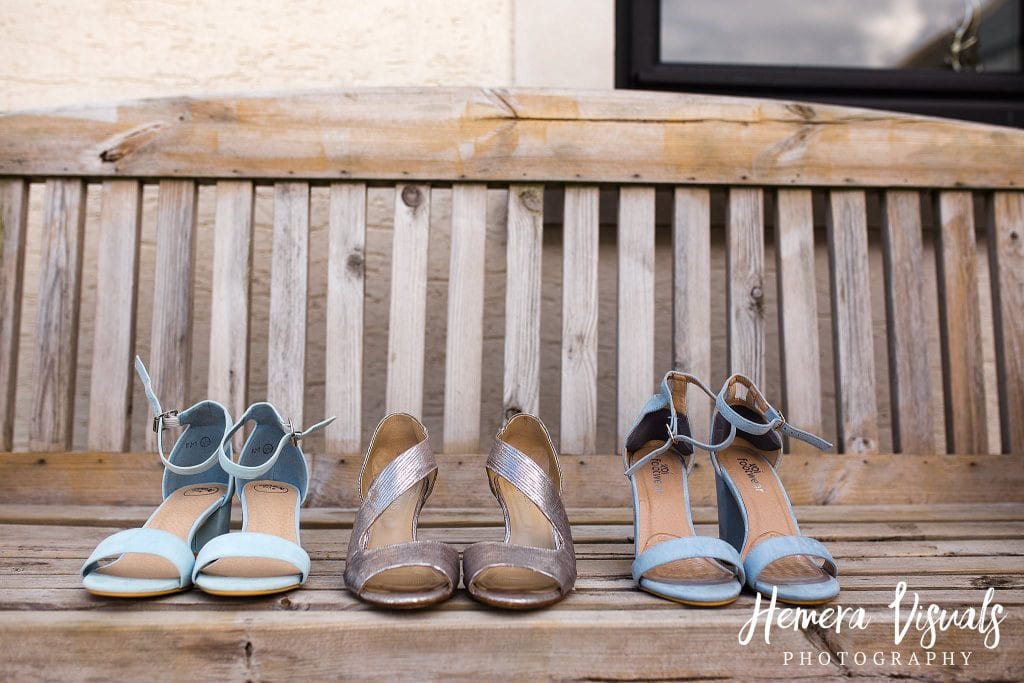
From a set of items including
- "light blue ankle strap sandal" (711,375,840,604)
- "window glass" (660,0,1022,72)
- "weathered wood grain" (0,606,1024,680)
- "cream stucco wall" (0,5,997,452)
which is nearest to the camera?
"weathered wood grain" (0,606,1024,680)

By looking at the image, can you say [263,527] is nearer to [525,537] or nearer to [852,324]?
[525,537]

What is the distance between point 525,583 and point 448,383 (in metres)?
0.52

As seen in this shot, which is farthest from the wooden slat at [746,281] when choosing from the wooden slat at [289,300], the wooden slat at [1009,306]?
the wooden slat at [289,300]

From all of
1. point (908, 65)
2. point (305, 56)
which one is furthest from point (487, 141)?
point (908, 65)

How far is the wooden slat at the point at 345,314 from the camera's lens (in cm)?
121

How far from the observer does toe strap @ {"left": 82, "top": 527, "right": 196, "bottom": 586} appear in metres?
0.75

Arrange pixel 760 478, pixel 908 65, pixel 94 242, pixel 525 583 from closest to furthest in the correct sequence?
pixel 525 583 → pixel 760 478 → pixel 94 242 → pixel 908 65

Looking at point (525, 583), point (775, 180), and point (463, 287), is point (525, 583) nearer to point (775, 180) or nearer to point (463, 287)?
point (463, 287)

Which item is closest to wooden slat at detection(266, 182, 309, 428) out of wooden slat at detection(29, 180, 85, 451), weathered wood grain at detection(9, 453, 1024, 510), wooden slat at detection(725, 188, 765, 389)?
weathered wood grain at detection(9, 453, 1024, 510)

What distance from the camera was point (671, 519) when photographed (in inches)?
36.7

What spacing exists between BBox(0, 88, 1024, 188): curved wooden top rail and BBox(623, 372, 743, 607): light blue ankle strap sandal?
1.58 ft

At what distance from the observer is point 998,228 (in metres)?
1.28

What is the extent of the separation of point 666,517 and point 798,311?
1.74 feet

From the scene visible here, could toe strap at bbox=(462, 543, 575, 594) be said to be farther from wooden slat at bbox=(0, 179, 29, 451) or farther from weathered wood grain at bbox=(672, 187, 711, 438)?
wooden slat at bbox=(0, 179, 29, 451)
